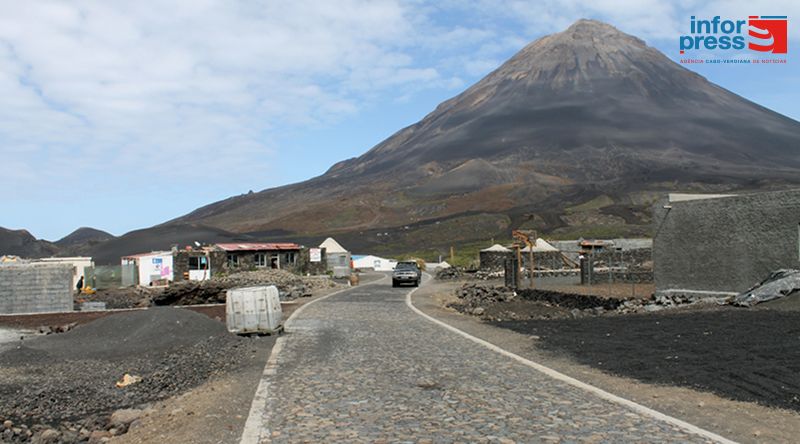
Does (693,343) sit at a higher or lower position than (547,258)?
lower

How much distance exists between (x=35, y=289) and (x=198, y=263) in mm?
30370

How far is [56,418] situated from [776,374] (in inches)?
455

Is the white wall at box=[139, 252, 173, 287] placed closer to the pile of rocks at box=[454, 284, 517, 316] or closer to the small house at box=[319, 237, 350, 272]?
the small house at box=[319, 237, 350, 272]

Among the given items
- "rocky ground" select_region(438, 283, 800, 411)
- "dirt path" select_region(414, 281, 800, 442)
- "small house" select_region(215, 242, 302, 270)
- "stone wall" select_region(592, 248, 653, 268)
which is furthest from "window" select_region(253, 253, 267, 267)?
"dirt path" select_region(414, 281, 800, 442)

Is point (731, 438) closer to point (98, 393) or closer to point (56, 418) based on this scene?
point (56, 418)

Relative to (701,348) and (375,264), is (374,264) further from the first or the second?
(701,348)

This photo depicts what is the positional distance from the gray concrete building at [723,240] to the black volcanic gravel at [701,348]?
3808 mm

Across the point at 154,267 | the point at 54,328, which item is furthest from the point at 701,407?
the point at 154,267

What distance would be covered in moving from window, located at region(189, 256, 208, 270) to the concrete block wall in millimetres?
29235

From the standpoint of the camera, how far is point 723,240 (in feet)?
82.9

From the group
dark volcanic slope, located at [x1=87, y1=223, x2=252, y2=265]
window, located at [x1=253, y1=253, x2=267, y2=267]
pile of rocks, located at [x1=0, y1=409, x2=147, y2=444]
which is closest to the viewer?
pile of rocks, located at [x1=0, y1=409, x2=147, y2=444]

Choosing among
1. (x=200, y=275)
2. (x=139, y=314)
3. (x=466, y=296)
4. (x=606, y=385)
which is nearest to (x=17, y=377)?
(x=139, y=314)

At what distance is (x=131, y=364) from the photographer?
56.6ft

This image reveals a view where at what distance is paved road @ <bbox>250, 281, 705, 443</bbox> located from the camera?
798 cm
